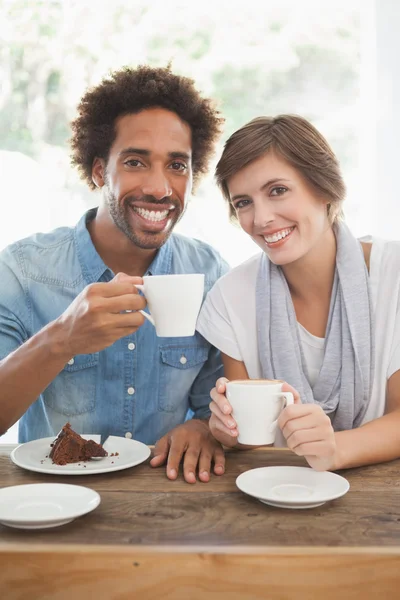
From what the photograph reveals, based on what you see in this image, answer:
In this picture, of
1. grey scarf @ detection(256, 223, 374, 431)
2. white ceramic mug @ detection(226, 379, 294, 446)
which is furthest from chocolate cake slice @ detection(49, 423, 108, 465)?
grey scarf @ detection(256, 223, 374, 431)

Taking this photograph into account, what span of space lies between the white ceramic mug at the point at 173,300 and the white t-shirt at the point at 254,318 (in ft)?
1.88

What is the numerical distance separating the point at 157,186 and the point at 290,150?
0.44 metres

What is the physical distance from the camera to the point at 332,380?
1.73 metres

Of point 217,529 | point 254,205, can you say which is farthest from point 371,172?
point 217,529

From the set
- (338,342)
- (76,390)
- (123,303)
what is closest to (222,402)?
(123,303)

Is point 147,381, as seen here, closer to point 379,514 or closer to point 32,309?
point 32,309

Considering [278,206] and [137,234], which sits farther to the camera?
[137,234]

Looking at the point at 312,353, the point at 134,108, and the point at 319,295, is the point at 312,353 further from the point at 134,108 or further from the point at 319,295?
the point at 134,108

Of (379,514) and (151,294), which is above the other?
(151,294)

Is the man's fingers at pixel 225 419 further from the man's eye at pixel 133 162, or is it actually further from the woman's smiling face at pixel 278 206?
the man's eye at pixel 133 162

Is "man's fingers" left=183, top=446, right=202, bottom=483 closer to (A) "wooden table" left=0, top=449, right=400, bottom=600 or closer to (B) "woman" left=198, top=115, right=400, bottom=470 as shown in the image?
(A) "wooden table" left=0, top=449, right=400, bottom=600

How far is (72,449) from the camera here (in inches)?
53.0

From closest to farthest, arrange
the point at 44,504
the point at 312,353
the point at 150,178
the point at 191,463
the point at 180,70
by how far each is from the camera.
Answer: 1. the point at 44,504
2. the point at 191,463
3. the point at 312,353
4. the point at 150,178
5. the point at 180,70

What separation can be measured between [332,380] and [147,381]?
0.61m
